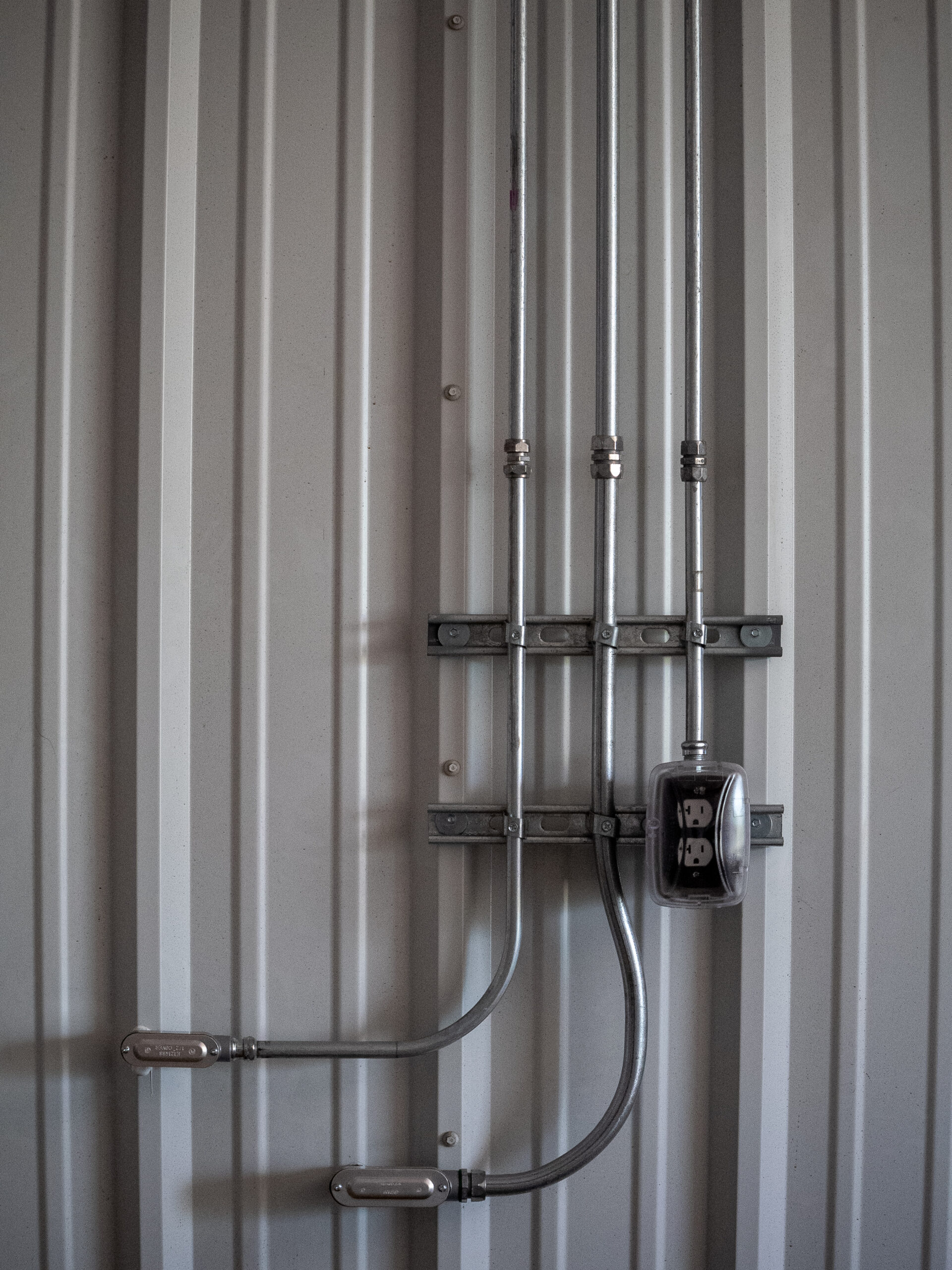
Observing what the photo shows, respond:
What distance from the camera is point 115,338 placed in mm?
1248

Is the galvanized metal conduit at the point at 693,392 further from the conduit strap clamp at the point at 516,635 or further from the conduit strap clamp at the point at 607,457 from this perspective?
the conduit strap clamp at the point at 516,635

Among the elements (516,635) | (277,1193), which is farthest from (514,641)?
(277,1193)

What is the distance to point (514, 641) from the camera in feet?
3.79

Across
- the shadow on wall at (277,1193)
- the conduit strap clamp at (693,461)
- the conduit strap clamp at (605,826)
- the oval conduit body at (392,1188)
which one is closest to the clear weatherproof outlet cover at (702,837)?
the conduit strap clamp at (605,826)

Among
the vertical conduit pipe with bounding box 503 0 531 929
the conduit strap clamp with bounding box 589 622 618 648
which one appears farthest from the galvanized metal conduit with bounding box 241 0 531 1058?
the conduit strap clamp with bounding box 589 622 618 648

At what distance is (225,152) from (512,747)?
3.24 ft

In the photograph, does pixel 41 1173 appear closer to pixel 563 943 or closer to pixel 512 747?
pixel 563 943

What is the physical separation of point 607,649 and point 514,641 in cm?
13

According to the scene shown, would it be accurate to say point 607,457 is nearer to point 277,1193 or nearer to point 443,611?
point 443,611

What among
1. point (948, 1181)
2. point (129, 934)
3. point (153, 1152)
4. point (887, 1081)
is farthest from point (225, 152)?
point (948, 1181)

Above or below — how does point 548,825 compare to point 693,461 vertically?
below

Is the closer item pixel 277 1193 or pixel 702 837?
pixel 702 837

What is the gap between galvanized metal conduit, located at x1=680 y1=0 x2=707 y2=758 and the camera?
114 centimetres

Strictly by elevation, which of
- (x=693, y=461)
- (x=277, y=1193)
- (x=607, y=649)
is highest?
(x=693, y=461)
